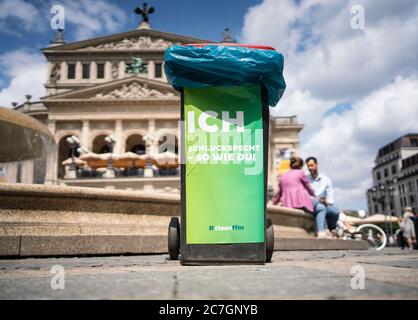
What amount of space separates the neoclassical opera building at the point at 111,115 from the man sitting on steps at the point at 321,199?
21.1m

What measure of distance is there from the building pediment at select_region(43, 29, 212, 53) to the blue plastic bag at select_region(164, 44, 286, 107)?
4698 cm

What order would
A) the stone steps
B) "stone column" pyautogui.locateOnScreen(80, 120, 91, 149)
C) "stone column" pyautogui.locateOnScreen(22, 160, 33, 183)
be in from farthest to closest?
"stone column" pyautogui.locateOnScreen(80, 120, 91, 149)
"stone column" pyautogui.locateOnScreen(22, 160, 33, 183)
the stone steps

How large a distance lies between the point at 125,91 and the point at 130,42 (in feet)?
34.6

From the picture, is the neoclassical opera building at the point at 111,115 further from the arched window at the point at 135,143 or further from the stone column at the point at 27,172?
the arched window at the point at 135,143

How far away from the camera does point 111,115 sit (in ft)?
138

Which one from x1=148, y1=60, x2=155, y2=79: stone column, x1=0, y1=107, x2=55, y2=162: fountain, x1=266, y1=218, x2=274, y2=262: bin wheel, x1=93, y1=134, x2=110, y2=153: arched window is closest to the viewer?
x1=266, y1=218, x2=274, y2=262: bin wheel

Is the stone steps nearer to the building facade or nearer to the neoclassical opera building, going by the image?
the neoclassical opera building

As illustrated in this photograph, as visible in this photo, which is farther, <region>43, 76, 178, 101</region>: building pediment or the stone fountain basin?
<region>43, 76, 178, 101</region>: building pediment

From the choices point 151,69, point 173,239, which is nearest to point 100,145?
point 151,69

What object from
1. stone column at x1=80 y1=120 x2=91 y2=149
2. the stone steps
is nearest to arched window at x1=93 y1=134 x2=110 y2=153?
stone column at x1=80 y1=120 x2=91 y2=149

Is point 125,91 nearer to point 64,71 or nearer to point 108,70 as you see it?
point 108,70

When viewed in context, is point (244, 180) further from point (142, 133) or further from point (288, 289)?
point (142, 133)

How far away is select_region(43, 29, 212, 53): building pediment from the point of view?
48.8 m

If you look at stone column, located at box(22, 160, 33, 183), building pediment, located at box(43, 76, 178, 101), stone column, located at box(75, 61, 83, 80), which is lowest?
stone column, located at box(22, 160, 33, 183)
